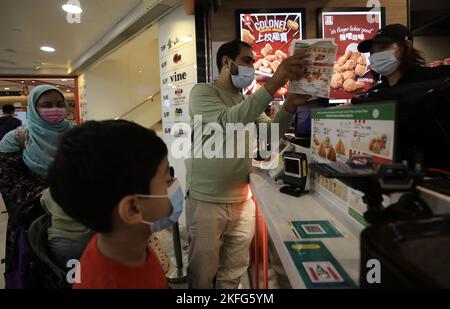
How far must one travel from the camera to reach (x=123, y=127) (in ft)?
2.61

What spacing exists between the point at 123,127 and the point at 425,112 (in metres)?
0.95

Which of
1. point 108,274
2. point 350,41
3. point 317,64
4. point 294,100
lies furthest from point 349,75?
point 108,274

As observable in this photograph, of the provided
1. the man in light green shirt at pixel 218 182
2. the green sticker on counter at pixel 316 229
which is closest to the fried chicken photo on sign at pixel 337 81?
the man in light green shirt at pixel 218 182

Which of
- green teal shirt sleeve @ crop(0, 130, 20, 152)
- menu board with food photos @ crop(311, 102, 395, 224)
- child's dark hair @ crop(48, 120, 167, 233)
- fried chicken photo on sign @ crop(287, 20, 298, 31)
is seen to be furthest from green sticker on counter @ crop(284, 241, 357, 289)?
fried chicken photo on sign @ crop(287, 20, 298, 31)

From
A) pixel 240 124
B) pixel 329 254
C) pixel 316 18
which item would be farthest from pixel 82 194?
pixel 316 18

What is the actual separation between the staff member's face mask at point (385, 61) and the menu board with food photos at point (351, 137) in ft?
2.15

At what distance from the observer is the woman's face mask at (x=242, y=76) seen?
1.69 m

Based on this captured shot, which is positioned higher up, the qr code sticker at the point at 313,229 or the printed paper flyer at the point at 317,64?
the printed paper flyer at the point at 317,64

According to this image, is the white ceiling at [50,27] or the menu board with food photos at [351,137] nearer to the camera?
the menu board with food photos at [351,137]

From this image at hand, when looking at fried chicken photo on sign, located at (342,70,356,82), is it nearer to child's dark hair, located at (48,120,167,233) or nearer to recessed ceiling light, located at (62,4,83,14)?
child's dark hair, located at (48,120,167,233)

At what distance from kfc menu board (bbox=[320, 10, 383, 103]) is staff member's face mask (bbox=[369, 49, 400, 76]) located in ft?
4.40

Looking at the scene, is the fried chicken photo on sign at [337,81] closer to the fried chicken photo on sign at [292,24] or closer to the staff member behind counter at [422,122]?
the fried chicken photo on sign at [292,24]

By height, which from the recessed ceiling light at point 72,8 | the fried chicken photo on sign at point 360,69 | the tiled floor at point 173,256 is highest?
the recessed ceiling light at point 72,8
